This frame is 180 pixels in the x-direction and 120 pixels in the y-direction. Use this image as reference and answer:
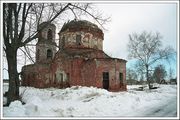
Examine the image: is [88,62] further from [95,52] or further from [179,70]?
[179,70]

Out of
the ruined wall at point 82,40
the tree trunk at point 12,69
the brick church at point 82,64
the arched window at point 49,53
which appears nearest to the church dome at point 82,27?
the brick church at point 82,64

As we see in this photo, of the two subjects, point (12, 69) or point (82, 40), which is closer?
point (12, 69)

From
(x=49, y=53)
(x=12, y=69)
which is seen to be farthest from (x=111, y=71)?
(x=49, y=53)

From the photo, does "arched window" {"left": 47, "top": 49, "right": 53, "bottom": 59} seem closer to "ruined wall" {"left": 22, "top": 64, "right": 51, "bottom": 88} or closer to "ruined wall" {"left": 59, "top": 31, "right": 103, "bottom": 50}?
"ruined wall" {"left": 22, "top": 64, "right": 51, "bottom": 88}

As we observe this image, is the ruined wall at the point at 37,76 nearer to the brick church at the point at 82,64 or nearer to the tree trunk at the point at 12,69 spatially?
the brick church at the point at 82,64

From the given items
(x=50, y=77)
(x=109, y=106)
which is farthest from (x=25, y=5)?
(x=50, y=77)

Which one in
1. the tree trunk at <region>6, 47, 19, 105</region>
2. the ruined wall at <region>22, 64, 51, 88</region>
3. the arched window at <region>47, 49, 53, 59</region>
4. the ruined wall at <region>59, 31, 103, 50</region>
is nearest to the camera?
the tree trunk at <region>6, 47, 19, 105</region>

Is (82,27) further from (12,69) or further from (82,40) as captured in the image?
(12,69)

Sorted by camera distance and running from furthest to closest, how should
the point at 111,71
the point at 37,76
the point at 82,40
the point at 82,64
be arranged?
the point at 37,76 < the point at 82,40 < the point at 82,64 < the point at 111,71

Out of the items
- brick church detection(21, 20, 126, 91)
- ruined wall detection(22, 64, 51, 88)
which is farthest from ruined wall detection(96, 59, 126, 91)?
ruined wall detection(22, 64, 51, 88)

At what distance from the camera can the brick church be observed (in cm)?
1977

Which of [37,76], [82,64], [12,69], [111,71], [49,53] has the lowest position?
[37,76]

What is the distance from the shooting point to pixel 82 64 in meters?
20.3

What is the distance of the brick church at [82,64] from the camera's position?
19.8 metres
